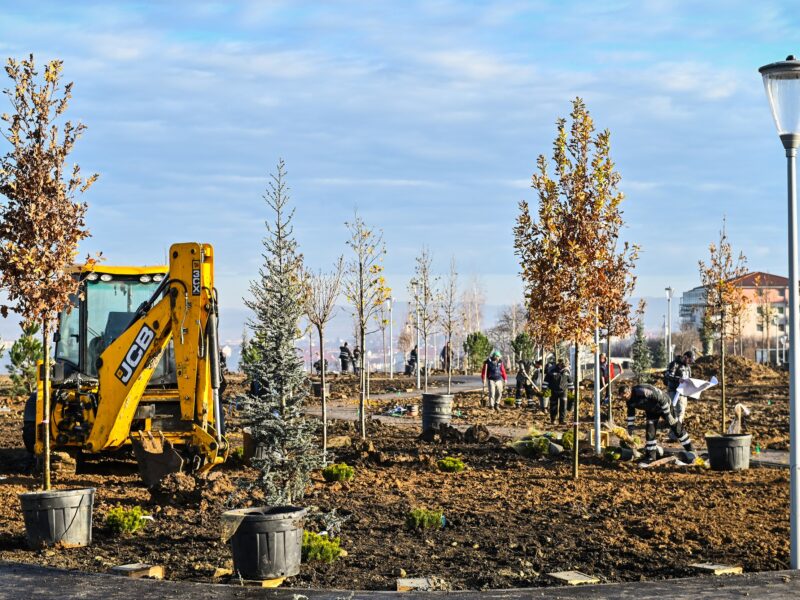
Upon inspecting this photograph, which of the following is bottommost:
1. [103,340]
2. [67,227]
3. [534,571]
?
[534,571]

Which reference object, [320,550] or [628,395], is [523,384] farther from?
[320,550]

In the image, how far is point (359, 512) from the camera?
1259 centimetres

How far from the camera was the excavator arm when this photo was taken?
46.7 ft

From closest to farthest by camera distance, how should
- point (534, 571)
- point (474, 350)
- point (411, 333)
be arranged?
point (534, 571)
point (474, 350)
point (411, 333)

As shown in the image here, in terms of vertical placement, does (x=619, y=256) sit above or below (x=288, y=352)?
above

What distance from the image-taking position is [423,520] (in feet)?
37.5

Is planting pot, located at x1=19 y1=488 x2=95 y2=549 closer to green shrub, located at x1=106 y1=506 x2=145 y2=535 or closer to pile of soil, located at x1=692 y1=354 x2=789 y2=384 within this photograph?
green shrub, located at x1=106 y1=506 x2=145 y2=535

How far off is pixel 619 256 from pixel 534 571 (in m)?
12.9

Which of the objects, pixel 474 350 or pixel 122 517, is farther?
pixel 474 350

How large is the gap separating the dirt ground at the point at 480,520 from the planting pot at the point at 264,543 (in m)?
0.26

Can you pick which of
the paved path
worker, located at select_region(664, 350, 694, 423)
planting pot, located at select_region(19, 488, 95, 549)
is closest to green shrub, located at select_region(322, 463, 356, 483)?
planting pot, located at select_region(19, 488, 95, 549)

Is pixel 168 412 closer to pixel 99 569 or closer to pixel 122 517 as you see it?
pixel 122 517

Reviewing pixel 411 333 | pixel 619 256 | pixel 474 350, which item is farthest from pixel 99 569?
pixel 411 333

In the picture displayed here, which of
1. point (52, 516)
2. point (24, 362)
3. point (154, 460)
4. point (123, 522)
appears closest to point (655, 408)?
point (154, 460)
